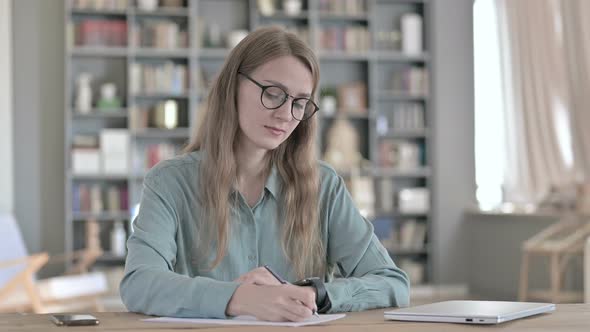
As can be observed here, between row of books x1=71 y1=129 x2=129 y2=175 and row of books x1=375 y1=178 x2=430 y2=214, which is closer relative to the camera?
row of books x1=71 y1=129 x2=129 y2=175

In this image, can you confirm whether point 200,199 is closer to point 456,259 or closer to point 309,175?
point 309,175

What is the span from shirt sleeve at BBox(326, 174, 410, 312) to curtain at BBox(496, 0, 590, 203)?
520 centimetres

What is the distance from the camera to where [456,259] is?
348 inches

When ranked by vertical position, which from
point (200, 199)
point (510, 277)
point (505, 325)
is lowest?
point (510, 277)

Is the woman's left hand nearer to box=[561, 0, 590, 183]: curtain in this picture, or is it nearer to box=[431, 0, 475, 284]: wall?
box=[561, 0, 590, 183]: curtain

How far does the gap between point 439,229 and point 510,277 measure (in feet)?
2.77

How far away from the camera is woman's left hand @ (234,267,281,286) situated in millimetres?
1750

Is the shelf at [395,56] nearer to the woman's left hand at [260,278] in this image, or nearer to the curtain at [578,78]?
the curtain at [578,78]

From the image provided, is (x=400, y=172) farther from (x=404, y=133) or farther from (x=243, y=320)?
(x=243, y=320)

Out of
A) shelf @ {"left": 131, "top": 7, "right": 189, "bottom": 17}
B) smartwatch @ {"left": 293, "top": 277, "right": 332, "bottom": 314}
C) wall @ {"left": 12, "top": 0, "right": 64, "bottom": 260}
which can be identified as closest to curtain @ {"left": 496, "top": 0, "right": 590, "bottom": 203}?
shelf @ {"left": 131, "top": 7, "right": 189, "bottom": 17}

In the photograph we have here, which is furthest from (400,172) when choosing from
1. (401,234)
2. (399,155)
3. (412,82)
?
(412,82)

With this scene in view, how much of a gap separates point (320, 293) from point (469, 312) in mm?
287

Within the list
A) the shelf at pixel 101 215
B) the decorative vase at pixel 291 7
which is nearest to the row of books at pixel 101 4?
the decorative vase at pixel 291 7

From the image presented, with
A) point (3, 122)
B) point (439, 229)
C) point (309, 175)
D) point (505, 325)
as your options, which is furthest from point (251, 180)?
point (439, 229)
